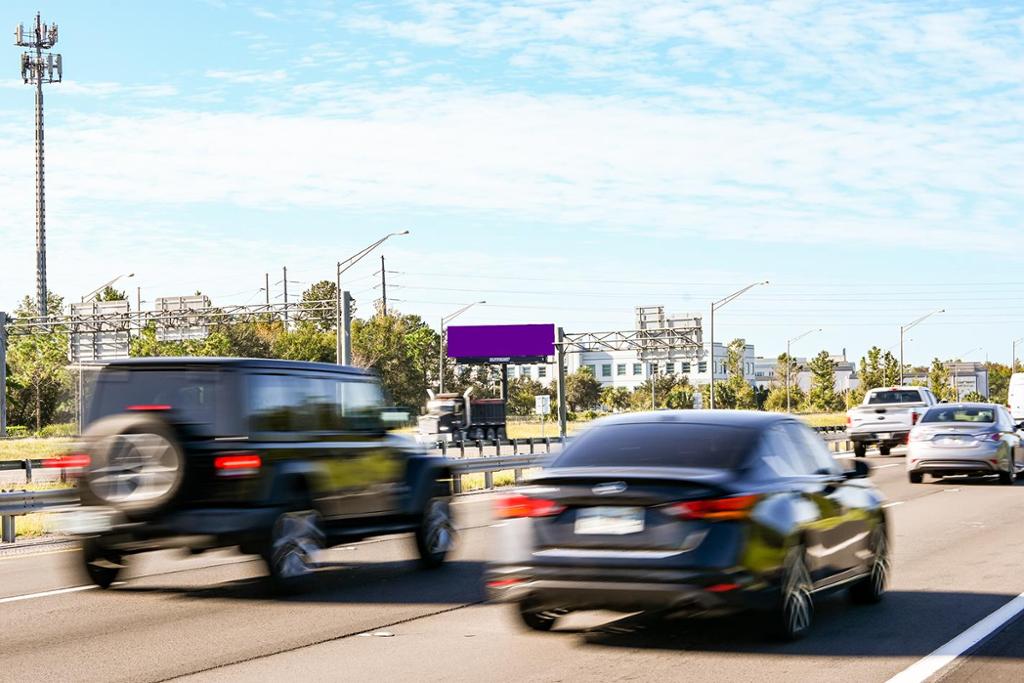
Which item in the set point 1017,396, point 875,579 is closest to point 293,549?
point 875,579

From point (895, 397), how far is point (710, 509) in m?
33.1

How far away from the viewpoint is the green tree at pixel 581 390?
485 ft

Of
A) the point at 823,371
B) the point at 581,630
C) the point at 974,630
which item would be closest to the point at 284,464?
the point at 581,630

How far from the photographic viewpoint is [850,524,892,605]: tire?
1080 cm

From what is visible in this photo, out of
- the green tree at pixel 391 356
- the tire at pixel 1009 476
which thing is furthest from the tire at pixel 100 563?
the green tree at pixel 391 356

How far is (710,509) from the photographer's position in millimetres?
8539

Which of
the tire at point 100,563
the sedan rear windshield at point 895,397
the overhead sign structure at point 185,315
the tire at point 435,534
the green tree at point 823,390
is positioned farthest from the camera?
the green tree at point 823,390

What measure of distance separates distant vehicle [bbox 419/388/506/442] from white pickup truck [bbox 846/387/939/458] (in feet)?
74.6

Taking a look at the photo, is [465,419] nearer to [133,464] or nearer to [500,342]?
[500,342]

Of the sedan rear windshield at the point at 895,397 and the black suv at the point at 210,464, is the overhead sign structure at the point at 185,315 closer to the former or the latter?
the sedan rear windshield at the point at 895,397

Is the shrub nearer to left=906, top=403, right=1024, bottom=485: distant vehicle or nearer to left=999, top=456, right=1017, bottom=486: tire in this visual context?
left=906, top=403, right=1024, bottom=485: distant vehicle

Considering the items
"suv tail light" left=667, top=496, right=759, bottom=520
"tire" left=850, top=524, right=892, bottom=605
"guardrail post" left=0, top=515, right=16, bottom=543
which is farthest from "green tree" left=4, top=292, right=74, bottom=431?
"suv tail light" left=667, top=496, right=759, bottom=520

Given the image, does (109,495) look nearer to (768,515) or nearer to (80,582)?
(80,582)

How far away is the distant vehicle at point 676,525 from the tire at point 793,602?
0.01 metres
